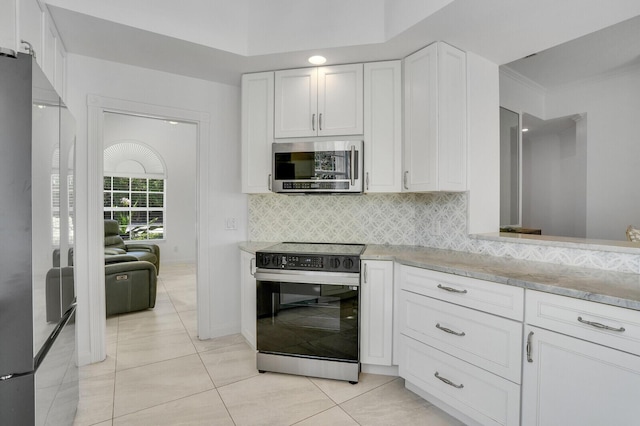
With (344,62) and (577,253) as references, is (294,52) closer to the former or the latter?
(344,62)

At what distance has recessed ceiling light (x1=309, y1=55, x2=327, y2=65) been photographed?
8.50 feet

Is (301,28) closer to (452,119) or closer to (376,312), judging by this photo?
(452,119)

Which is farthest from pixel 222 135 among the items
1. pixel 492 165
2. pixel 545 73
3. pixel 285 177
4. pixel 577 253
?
pixel 545 73

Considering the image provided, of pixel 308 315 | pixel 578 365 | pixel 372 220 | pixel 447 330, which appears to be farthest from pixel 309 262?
pixel 578 365

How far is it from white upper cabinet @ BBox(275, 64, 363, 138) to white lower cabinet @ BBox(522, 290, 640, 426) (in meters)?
1.81

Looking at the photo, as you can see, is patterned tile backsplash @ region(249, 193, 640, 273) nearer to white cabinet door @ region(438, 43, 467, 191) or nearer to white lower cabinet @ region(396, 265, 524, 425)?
white cabinet door @ region(438, 43, 467, 191)

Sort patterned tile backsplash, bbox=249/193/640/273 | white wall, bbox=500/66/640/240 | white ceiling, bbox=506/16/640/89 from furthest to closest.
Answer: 1. white wall, bbox=500/66/640/240
2. white ceiling, bbox=506/16/640/89
3. patterned tile backsplash, bbox=249/193/640/273

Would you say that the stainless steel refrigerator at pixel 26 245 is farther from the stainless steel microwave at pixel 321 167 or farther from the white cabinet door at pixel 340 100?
the white cabinet door at pixel 340 100

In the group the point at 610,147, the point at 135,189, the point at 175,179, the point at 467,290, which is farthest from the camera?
the point at 175,179

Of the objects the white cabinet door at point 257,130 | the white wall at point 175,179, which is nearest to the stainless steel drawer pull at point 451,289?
the white cabinet door at point 257,130

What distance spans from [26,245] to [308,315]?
1716 millimetres

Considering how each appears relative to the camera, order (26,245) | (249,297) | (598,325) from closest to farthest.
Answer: (26,245)
(598,325)
(249,297)

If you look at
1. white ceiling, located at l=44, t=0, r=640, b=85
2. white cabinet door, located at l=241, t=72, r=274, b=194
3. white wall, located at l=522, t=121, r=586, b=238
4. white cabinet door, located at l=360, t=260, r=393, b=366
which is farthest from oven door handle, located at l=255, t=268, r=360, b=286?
white wall, located at l=522, t=121, r=586, b=238

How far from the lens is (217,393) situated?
A: 2213 mm
